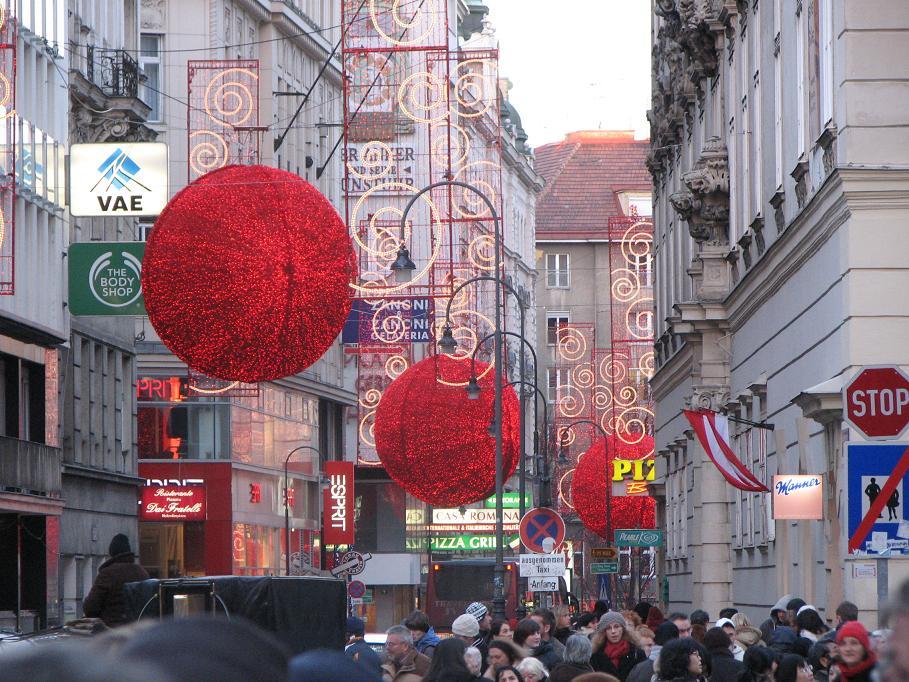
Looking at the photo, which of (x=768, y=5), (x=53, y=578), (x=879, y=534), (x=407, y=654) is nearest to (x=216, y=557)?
(x=53, y=578)

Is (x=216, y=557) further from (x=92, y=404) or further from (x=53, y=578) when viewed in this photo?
(x=53, y=578)

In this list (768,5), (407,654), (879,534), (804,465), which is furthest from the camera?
(768,5)

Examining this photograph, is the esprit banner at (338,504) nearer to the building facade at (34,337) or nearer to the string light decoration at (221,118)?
the string light decoration at (221,118)

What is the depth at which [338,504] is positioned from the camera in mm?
69625

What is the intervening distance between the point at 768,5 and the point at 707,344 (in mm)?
7678

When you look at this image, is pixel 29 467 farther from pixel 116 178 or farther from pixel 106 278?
pixel 116 178

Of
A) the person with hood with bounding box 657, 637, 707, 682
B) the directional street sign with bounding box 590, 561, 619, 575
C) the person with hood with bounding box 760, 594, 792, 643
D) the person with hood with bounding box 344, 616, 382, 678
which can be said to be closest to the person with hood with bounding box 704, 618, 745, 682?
the person with hood with bounding box 657, 637, 707, 682

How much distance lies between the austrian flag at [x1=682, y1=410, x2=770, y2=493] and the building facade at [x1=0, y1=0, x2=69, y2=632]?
17498mm

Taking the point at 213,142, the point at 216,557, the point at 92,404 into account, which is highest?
the point at 213,142

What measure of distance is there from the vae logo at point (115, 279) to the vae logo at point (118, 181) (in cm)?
134

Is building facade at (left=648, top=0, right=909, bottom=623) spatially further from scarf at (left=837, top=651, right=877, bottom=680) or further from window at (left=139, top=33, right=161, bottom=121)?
window at (left=139, top=33, right=161, bottom=121)

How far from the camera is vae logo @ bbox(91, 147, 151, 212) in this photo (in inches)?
1094

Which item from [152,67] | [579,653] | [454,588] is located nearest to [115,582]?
[579,653]

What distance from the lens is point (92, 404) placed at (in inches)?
1875
